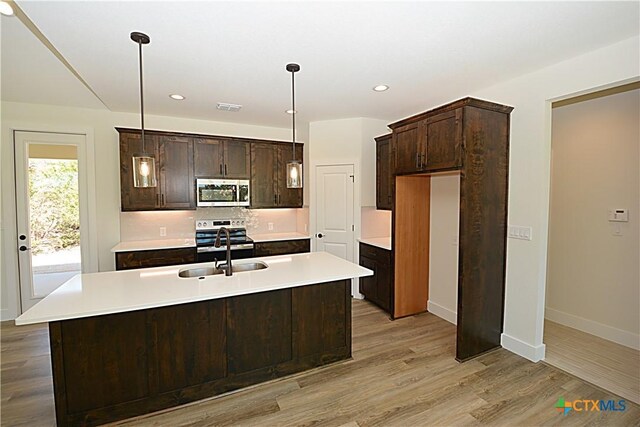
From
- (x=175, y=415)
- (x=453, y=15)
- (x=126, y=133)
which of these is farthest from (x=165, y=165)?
(x=453, y=15)

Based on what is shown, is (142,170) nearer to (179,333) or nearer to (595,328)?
(179,333)

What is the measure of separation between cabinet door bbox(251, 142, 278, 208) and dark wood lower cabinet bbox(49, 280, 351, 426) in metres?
2.42

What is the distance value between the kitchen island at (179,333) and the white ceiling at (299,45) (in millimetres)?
1819

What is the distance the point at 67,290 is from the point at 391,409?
8.22 feet

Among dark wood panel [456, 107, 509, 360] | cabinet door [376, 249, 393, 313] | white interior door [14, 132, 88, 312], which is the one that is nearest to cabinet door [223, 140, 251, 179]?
white interior door [14, 132, 88, 312]

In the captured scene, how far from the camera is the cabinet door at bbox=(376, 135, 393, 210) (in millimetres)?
4363

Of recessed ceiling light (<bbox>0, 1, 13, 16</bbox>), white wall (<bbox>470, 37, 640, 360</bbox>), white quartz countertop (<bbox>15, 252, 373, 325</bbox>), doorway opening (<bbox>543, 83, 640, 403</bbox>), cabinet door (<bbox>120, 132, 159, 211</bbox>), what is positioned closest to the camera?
white quartz countertop (<bbox>15, 252, 373, 325</bbox>)

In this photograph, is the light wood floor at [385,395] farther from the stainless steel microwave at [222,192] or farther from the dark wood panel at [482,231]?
the stainless steel microwave at [222,192]

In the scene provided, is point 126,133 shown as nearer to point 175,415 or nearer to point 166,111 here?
point 166,111

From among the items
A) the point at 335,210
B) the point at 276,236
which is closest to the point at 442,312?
the point at 335,210

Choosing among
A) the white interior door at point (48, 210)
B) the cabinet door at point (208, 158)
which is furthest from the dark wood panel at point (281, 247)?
the white interior door at point (48, 210)

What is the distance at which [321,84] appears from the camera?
→ 10.5ft

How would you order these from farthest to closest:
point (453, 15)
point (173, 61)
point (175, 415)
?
point (173, 61), point (175, 415), point (453, 15)

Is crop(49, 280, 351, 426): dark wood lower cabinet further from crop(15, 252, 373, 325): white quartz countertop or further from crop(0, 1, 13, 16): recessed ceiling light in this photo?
crop(0, 1, 13, 16): recessed ceiling light
